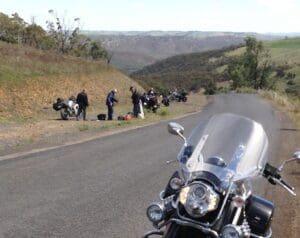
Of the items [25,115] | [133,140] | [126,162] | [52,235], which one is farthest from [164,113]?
[52,235]

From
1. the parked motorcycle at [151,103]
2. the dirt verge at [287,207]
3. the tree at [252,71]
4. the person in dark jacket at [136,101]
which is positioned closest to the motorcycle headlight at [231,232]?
the dirt verge at [287,207]

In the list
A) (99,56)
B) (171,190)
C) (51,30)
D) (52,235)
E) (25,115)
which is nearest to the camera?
(171,190)

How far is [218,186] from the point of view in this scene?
424 cm

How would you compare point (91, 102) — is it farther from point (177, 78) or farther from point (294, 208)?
point (177, 78)

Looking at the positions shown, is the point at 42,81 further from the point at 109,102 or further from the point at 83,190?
the point at 83,190

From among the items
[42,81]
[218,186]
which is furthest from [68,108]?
[218,186]

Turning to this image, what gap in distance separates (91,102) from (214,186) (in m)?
40.7

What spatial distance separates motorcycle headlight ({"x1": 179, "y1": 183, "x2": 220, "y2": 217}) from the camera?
409cm

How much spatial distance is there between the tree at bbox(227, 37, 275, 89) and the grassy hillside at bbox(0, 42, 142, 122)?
4780cm

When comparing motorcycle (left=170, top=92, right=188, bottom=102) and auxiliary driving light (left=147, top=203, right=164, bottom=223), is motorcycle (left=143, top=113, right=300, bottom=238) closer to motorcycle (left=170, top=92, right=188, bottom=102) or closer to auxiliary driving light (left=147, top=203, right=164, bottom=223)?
auxiliary driving light (left=147, top=203, right=164, bottom=223)

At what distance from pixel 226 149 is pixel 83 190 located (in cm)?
626

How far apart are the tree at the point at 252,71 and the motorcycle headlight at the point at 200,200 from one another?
96.0 metres

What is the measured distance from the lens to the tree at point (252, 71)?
9881 centimetres

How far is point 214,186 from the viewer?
4.22 m
